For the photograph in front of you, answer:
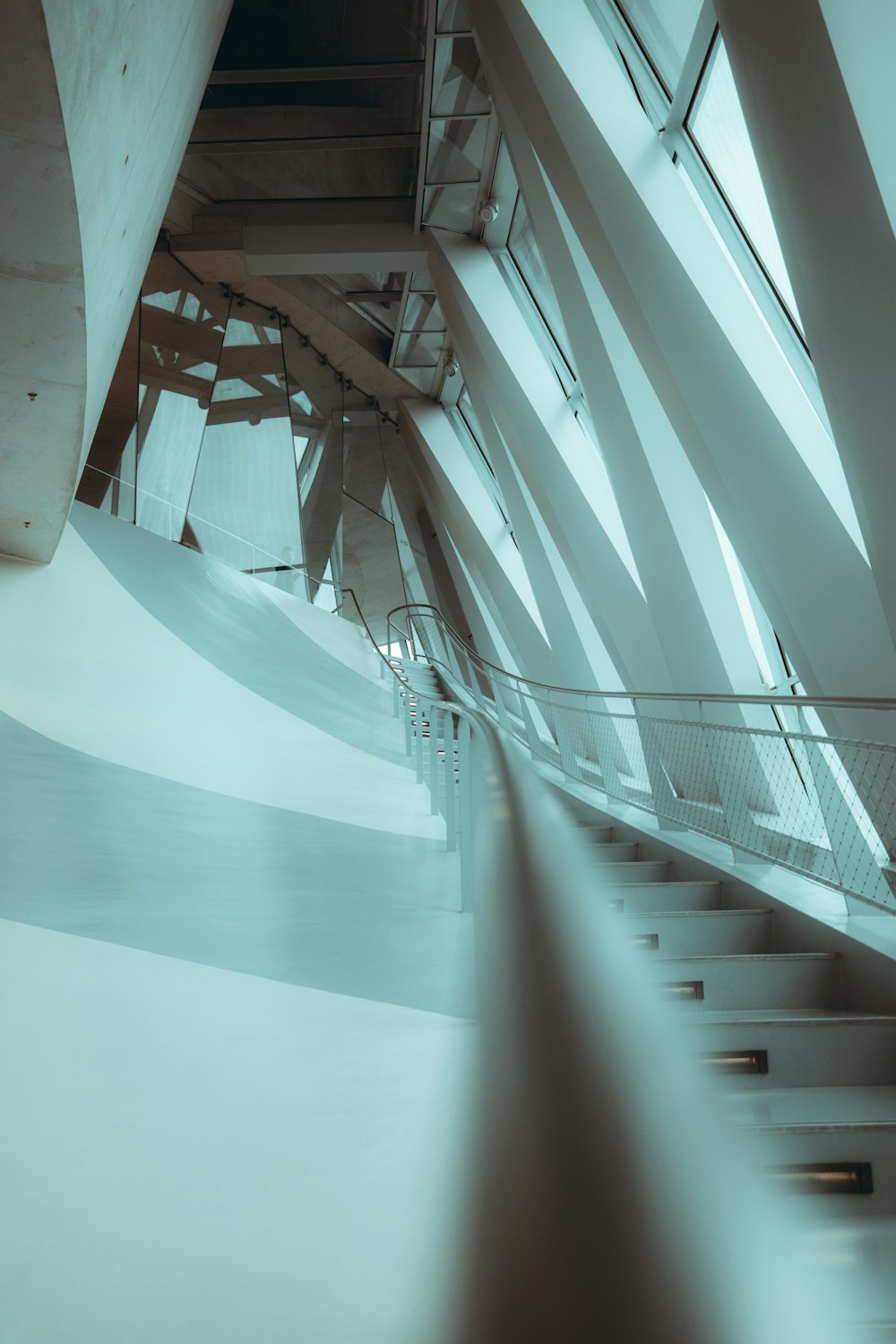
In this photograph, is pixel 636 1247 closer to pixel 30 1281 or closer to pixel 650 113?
pixel 30 1281

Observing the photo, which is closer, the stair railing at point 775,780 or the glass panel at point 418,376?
the stair railing at point 775,780

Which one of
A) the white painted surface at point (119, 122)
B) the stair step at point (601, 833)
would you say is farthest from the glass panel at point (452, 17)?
the stair step at point (601, 833)

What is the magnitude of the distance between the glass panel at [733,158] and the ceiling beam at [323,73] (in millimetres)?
6897

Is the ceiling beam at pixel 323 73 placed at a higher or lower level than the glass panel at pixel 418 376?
lower

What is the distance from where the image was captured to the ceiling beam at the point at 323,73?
39.9 feet

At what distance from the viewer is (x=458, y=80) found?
433 inches

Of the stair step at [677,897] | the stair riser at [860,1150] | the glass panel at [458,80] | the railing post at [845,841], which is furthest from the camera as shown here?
the glass panel at [458,80]

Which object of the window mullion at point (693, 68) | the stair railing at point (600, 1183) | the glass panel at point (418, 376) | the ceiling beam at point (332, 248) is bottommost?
the stair railing at point (600, 1183)

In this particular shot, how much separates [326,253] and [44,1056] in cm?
1452

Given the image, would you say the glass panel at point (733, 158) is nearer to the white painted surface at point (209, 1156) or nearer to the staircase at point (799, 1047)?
the staircase at point (799, 1047)

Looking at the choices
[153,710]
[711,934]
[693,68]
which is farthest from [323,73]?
[711,934]

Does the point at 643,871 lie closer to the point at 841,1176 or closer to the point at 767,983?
the point at 767,983

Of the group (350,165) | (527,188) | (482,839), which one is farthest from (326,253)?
→ (482,839)

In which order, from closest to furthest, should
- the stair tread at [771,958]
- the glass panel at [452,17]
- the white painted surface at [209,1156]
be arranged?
the white painted surface at [209,1156], the stair tread at [771,958], the glass panel at [452,17]
